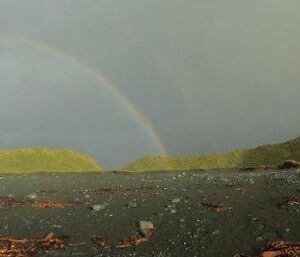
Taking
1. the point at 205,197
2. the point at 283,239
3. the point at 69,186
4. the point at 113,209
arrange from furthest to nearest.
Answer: the point at 69,186 < the point at 205,197 < the point at 113,209 < the point at 283,239

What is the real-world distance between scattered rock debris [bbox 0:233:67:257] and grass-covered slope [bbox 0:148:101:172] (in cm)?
6363

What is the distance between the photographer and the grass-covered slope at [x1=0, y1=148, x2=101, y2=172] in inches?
3462

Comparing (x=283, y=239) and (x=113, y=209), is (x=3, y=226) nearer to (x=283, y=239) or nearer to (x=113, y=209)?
(x=113, y=209)

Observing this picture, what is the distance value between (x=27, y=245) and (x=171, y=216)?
627 centimetres

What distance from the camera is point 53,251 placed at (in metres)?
21.4

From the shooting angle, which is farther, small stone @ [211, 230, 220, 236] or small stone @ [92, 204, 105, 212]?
small stone @ [92, 204, 105, 212]

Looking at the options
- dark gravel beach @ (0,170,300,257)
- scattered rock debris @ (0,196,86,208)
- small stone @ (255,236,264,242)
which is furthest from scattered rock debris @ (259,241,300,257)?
scattered rock debris @ (0,196,86,208)

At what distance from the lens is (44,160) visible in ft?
297

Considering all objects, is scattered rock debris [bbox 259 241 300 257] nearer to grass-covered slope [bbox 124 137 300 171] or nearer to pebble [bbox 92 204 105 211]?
pebble [bbox 92 204 105 211]

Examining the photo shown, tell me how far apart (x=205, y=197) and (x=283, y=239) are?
8.77 meters

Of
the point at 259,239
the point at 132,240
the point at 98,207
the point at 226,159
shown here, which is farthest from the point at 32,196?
the point at 226,159

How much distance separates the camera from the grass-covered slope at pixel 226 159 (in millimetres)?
86875

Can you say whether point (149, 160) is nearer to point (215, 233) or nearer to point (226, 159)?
point (226, 159)

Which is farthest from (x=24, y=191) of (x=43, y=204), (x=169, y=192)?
(x=169, y=192)
